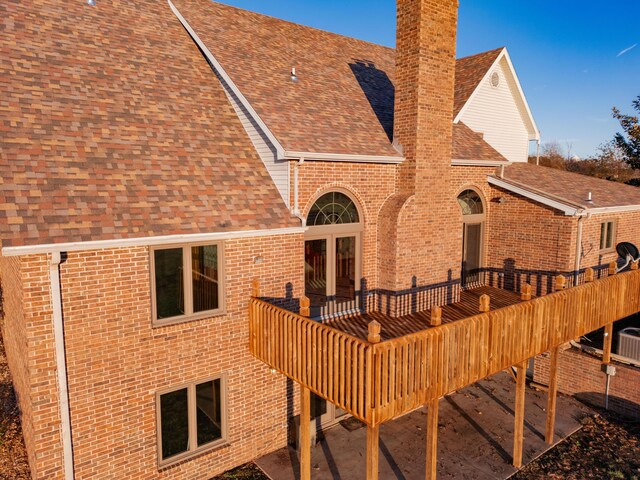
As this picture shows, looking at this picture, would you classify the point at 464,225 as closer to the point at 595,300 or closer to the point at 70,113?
the point at 595,300

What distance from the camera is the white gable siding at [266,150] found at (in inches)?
382

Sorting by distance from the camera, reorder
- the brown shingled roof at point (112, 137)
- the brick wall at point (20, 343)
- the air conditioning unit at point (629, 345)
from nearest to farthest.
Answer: the brick wall at point (20, 343) < the brown shingled roof at point (112, 137) < the air conditioning unit at point (629, 345)

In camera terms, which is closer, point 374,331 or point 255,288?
point 374,331

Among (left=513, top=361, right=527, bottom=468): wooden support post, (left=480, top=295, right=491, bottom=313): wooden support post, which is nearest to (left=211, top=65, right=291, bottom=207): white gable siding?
(left=480, top=295, right=491, bottom=313): wooden support post

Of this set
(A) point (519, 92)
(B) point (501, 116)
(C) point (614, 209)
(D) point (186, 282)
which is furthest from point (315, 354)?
(A) point (519, 92)

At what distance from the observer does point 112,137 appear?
8.76 meters

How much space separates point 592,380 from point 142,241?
39.3 ft

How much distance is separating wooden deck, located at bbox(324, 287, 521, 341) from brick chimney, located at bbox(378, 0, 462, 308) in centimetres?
79

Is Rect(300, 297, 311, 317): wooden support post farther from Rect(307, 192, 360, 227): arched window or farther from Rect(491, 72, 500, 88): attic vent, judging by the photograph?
Rect(491, 72, 500, 88): attic vent

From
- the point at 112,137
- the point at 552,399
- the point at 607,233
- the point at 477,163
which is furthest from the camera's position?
the point at 607,233

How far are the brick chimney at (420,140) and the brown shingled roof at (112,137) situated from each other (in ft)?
10.3

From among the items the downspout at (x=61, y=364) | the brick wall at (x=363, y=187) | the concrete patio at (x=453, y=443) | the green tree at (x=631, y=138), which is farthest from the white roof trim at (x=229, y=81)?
the green tree at (x=631, y=138)

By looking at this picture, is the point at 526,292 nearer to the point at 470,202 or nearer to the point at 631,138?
the point at 470,202

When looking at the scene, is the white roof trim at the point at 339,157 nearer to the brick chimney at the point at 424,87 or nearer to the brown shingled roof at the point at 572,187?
the brick chimney at the point at 424,87
